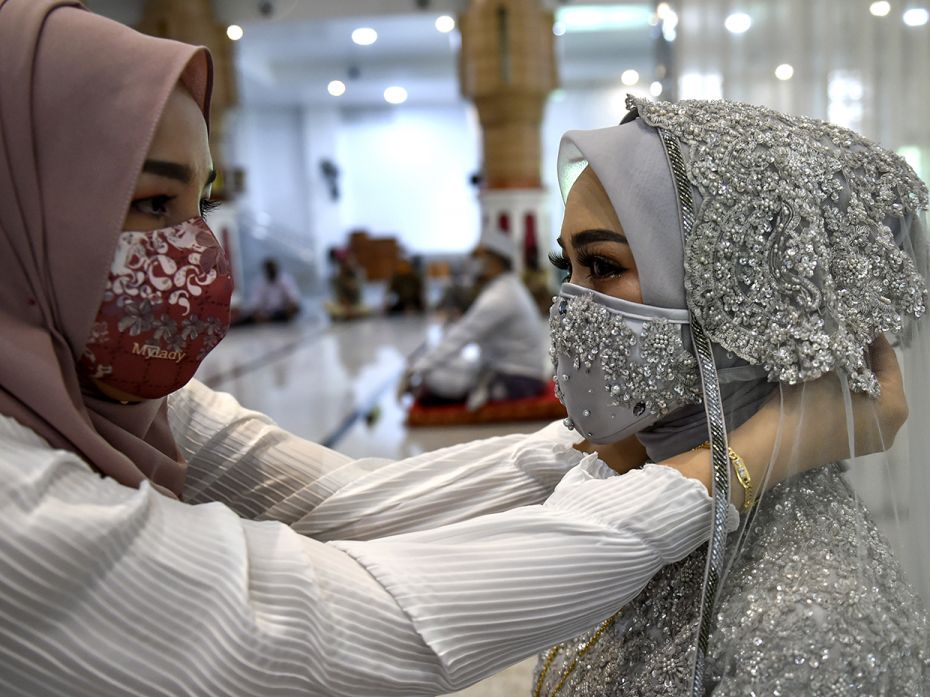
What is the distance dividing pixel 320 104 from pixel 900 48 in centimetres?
1561

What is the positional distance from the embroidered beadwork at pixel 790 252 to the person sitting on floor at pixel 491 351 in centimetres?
414

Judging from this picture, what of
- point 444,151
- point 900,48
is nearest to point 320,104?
point 444,151

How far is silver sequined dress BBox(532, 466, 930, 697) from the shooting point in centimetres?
95

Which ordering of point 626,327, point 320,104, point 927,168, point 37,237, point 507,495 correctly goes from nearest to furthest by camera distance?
point 37,237, point 626,327, point 507,495, point 927,168, point 320,104

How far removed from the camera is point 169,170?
94cm

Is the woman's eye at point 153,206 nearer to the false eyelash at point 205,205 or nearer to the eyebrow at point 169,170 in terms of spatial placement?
the eyebrow at point 169,170

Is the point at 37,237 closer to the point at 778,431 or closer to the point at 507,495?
the point at 507,495

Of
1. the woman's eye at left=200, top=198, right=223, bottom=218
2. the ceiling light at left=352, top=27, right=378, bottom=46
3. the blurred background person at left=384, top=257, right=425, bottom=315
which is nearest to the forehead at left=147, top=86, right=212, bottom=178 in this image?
the woman's eye at left=200, top=198, right=223, bottom=218

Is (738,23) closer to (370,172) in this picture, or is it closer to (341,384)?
(341,384)

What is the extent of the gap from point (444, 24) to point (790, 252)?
11887mm

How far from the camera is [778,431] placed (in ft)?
3.19

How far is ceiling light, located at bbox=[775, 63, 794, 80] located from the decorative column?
4.41 meters

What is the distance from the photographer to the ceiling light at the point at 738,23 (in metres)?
3.46

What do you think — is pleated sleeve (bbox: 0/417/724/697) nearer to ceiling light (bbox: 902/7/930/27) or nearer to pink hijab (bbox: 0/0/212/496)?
pink hijab (bbox: 0/0/212/496)
